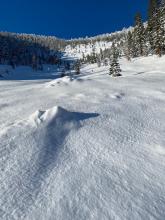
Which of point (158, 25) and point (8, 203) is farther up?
point (158, 25)

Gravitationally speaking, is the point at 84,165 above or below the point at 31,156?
below

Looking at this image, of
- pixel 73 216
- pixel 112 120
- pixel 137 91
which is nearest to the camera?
pixel 73 216

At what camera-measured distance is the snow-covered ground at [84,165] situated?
4051mm

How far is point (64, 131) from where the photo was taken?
271 inches

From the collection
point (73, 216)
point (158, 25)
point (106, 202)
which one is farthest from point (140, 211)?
point (158, 25)

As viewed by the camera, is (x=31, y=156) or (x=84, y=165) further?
(x=31, y=156)

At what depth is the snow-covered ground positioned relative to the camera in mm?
4051

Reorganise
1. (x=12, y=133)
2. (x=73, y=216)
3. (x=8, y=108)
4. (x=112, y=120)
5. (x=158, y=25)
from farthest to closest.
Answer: (x=158, y=25) → (x=8, y=108) → (x=112, y=120) → (x=12, y=133) → (x=73, y=216)

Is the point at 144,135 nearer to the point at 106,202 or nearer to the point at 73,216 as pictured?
the point at 106,202

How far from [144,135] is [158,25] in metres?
51.2

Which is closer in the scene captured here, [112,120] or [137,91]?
[112,120]

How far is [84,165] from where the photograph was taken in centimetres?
534

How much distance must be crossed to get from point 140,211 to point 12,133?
3.86m

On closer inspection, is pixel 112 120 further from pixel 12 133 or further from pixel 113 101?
pixel 12 133
